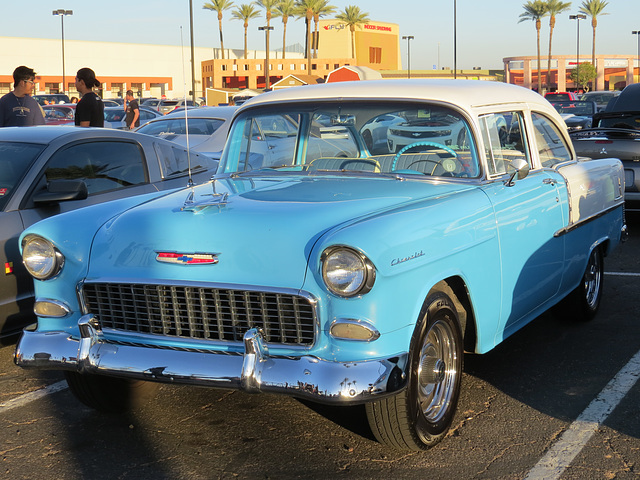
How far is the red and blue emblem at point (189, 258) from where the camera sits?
3531 millimetres

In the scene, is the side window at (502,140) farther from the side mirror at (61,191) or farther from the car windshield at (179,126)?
the car windshield at (179,126)

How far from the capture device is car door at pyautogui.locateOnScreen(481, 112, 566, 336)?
4395 millimetres

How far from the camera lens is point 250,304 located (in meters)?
3.48

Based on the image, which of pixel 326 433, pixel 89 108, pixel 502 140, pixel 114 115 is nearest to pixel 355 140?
pixel 502 140

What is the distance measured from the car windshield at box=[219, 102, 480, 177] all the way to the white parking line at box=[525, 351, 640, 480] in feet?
4.45

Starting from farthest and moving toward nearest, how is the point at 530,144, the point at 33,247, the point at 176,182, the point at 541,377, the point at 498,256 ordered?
1. the point at 176,182
2. the point at 530,144
3. the point at 541,377
4. the point at 498,256
5. the point at 33,247

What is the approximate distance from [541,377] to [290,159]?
190 cm

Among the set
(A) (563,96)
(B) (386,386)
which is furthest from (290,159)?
(A) (563,96)

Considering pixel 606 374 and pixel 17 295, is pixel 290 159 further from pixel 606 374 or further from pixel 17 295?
pixel 606 374

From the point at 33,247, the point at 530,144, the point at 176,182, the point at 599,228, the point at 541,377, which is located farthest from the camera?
the point at 176,182

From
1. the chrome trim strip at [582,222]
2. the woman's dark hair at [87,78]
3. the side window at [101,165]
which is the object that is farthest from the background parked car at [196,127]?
the chrome trim strip at [582,222]

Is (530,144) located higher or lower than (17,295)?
higher

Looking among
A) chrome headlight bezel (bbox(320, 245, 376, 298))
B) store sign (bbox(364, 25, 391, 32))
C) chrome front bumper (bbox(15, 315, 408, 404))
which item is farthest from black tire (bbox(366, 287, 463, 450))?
store sign (bbox(364, 25, 391, 32))

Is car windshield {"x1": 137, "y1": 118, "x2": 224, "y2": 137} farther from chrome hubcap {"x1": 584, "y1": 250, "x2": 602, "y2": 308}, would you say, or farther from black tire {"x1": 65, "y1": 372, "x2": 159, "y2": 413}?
black tire {"x1": 65, "y1": 372, "x2": 159, "y2": 413}
